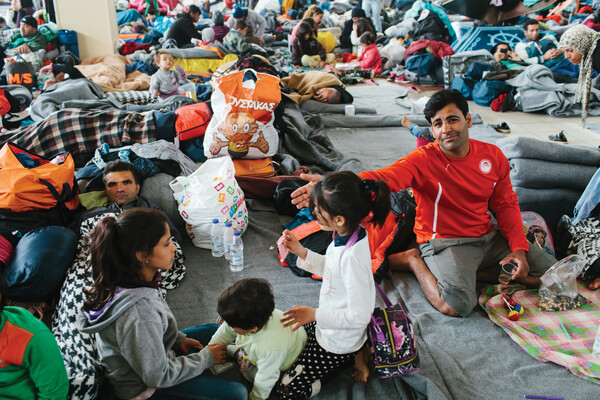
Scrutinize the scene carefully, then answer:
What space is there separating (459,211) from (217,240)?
4.55 ft

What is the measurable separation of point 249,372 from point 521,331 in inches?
50.8

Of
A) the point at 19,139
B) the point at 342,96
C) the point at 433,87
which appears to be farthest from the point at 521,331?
the point at 433,87

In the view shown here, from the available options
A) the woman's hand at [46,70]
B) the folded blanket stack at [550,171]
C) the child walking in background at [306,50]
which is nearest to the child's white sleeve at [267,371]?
the folded blanket stack at [550,171]

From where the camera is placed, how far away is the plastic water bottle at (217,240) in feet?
8.80

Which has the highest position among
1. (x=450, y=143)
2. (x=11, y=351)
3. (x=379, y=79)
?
(x=450, y=143)

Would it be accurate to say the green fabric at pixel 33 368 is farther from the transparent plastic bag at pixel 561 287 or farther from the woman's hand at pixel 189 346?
the transparent plastic bag at pixel 561 287

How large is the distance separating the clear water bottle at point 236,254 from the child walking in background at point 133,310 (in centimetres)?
103

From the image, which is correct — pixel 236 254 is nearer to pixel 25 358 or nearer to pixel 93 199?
pixel 93 199

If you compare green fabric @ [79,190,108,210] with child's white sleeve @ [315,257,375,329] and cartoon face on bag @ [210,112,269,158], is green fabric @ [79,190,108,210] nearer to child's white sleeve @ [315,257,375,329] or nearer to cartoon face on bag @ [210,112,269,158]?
cartoon face on bag @ [210,112,269,158]

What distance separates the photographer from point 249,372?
5.92 feet

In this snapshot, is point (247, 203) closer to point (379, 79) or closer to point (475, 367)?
point (475, 367)

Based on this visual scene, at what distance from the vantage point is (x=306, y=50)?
8.10 m

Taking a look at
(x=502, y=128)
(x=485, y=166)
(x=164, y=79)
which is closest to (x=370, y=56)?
(x=502, y=128)

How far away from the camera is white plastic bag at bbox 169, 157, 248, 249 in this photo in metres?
2.65
